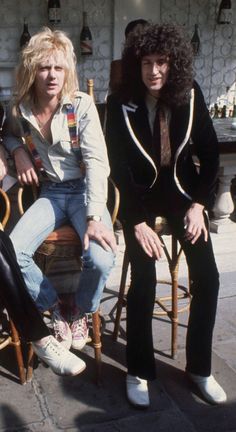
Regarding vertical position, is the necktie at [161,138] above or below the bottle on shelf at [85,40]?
below

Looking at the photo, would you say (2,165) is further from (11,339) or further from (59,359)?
(59,359)

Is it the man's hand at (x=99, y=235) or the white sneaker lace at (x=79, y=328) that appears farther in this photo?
the white sneaker lace at (x=79, y=328)

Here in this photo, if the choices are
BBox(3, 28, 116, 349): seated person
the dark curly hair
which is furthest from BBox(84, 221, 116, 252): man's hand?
the dark curly hair

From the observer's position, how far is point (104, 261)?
255 cm

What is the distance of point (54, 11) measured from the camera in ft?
18.3

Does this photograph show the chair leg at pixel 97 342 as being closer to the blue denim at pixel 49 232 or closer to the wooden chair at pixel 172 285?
the blue denim at pixel 49 232

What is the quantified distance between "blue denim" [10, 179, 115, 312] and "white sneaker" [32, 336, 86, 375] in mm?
195

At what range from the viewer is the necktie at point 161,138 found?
274 centimetres

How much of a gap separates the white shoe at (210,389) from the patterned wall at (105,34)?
12.7 feet

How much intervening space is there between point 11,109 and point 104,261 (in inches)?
37.1

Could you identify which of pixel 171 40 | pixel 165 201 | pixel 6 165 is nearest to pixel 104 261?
pixel 165 201

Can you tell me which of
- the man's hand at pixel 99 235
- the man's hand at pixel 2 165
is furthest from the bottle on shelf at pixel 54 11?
the man's hand at pixel 99 235

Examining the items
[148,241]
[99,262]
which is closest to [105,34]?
[148,241]

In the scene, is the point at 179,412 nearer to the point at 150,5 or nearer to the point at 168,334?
the point at 168,334
